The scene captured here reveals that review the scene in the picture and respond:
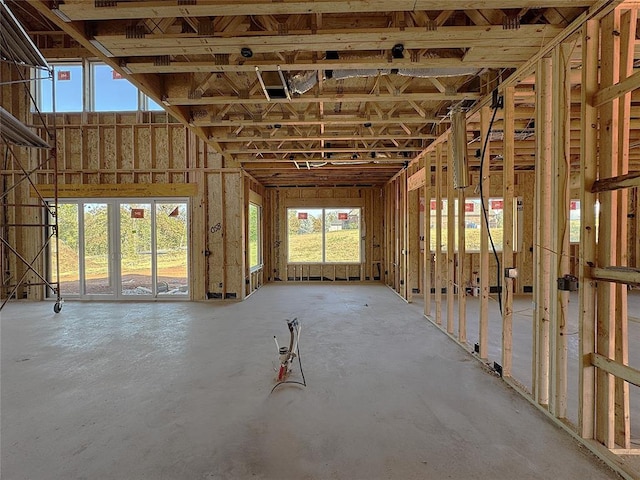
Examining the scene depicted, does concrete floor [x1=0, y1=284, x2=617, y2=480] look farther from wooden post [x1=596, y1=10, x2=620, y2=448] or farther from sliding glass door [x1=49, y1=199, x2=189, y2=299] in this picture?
sliding glass door [x1=49, y1=199, x2=189, y2=299]

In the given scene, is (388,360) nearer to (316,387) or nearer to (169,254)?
(316,387)

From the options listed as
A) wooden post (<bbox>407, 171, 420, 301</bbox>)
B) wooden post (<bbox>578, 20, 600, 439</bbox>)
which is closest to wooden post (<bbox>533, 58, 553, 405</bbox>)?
wooden post (<bbox>578, 20, 600, 439</bbox>)

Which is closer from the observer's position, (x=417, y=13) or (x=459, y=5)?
(x=459, y=5)

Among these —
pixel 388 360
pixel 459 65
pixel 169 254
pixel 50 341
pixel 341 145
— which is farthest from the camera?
pixel 169 254

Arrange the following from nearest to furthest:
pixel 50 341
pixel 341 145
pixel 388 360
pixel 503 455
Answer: pixel 503 455, pixel 388 360, pixel 50 341, pixel 341 145

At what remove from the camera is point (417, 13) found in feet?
7.84

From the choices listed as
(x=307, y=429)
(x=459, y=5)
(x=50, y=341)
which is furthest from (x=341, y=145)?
(x=50, y=341)

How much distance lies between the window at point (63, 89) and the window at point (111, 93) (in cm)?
38

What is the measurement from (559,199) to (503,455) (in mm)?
1855

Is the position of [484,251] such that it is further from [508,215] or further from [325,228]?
[325,228]

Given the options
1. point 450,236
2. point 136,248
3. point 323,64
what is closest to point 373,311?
point 450,236

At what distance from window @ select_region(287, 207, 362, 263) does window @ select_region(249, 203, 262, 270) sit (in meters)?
1.16

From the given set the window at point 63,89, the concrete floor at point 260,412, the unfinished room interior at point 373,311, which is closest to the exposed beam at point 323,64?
the unfinished room interior at point 373,311

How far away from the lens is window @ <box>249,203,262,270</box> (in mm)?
8166
